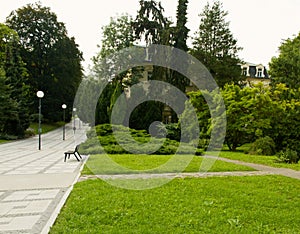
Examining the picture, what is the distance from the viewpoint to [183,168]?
32.6ft

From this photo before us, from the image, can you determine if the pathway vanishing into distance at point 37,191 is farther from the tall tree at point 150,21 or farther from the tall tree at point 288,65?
the tall tree at point 288,65

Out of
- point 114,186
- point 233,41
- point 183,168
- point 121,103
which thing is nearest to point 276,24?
point 183,168

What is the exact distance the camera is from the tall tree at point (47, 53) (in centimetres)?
3903

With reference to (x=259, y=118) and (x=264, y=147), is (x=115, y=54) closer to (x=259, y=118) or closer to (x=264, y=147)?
(x=259, y=118)

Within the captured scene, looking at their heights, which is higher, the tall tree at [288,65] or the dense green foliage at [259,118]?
the tall tree at [288,65]

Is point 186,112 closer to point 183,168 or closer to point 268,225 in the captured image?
point 183,168

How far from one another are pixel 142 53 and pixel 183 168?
2214cm

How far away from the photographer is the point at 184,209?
512 centimetres

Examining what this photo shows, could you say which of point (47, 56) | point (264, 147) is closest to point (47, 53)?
point (47, 56)

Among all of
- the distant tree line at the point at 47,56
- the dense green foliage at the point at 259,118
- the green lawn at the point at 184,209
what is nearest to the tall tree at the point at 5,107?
the distant tree line at the point at 47,56

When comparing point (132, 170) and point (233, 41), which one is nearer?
point (132, 170)

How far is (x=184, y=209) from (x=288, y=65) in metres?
29.0

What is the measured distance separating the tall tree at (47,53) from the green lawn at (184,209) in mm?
36343

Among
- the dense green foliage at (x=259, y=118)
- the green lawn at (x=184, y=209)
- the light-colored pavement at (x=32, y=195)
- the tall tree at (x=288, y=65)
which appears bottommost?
the light-colored pavement at (x=32, y=195)
